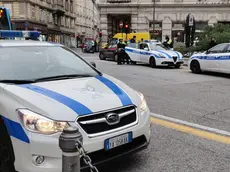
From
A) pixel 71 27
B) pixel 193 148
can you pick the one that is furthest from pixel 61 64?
pixel 71 27

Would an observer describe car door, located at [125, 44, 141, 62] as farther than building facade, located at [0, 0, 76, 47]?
No

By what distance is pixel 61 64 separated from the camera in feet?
15.5

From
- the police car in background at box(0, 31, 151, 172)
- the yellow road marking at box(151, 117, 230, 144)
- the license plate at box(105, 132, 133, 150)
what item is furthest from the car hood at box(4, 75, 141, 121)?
the yellow road marking at box(151, 117, 230, 144)

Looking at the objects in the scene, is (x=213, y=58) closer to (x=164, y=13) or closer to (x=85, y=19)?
(x=164, y=13)

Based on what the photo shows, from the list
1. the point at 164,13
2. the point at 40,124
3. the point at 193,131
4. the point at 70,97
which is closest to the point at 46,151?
the point at 40,124

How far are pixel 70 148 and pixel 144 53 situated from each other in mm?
16899

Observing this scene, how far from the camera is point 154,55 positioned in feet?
58.6

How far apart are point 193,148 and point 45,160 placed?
2393 millimetres

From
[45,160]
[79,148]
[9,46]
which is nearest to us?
[79,148]

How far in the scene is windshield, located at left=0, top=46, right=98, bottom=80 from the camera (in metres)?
4.16

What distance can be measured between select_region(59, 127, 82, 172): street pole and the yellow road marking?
3215mm

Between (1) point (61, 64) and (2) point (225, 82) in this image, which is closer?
(1) point (61, 64)

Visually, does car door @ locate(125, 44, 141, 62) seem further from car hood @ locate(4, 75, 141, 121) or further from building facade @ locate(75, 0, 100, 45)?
building facade @ locate(75, 0, 100, 45)

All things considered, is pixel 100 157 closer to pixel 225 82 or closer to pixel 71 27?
pixel 225 82
